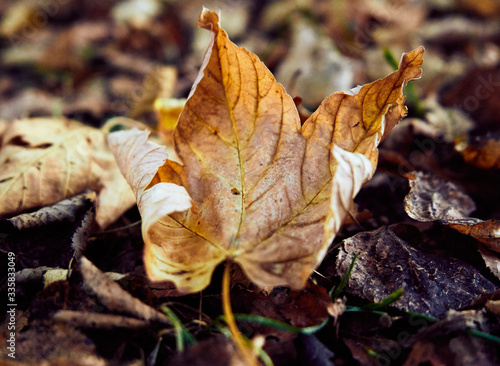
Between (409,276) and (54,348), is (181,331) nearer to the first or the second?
(54,348)

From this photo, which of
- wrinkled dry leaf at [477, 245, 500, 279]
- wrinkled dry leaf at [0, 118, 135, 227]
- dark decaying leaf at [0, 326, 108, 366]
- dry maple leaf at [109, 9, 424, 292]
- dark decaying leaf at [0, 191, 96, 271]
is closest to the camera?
dark decaying leaf at [0, 326, 108, 366]

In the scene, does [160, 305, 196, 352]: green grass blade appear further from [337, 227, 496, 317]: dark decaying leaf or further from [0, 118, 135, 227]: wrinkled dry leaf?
[0, 118, 135, 227]: wrinkled dry leaf

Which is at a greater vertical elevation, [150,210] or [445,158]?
[445,158]

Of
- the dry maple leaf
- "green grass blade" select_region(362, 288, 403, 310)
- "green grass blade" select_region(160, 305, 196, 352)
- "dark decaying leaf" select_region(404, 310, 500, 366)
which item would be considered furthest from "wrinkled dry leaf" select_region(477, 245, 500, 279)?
"green grass blade" select_region(160, 305, 196, 352)

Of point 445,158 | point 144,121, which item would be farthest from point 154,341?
point 144,121

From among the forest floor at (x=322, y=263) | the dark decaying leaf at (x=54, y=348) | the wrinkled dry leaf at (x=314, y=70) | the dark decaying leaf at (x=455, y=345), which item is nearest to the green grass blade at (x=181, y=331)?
the forest floor at (x=322, y=263)

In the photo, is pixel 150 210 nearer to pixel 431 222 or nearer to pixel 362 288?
pixel 362 288

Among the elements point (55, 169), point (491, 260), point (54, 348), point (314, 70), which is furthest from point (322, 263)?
point (314, 70)
